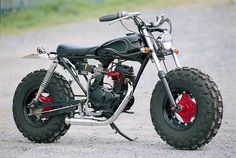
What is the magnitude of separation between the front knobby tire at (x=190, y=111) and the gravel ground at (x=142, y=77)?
16 cm

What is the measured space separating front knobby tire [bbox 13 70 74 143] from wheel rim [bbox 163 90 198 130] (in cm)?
128

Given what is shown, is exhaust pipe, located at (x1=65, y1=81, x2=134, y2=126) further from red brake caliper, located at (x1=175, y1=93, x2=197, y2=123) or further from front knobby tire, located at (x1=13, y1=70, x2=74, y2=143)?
red brake caliper, located at (x1=175, y1=93, x2=197, y2=123)

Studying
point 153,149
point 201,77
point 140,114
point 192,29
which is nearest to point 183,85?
point 201,77

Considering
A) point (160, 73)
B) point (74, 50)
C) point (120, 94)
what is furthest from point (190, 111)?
point (74, 50)

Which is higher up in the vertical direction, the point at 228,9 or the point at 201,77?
the point at 228,9

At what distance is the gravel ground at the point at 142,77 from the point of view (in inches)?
372

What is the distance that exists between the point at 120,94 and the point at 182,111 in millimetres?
953

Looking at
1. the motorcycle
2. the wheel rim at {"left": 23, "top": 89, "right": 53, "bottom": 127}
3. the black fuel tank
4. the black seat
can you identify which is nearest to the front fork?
the motorcycle

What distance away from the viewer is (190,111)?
9.27m

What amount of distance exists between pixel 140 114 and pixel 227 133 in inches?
92.9

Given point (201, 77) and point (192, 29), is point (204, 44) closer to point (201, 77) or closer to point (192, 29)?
point (192, 29)

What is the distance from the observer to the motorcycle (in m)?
9.19

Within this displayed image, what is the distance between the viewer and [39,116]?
10219mm

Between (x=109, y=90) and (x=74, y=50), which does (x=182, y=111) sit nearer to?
(x=109, y=90)
